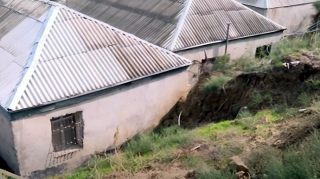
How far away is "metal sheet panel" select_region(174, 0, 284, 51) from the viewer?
15.0 meters

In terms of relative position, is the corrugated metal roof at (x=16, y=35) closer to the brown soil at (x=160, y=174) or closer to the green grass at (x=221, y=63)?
the brown soil at (x=160, y=174)

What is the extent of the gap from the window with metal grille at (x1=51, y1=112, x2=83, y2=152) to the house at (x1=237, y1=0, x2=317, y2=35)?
1520cm

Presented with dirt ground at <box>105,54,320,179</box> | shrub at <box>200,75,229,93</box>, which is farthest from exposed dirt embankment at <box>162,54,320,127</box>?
shrub at <box>200,75,229,93</box>

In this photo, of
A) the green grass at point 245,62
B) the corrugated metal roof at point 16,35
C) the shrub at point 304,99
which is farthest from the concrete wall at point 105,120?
the shrub at point 304,99

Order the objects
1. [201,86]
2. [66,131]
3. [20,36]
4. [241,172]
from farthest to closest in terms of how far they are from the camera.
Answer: [201,86]
[20,36]
[66,131]
[241,172]

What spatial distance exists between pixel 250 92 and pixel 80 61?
17.0ft

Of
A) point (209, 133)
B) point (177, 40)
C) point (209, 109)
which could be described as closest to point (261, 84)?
point (209, 109)

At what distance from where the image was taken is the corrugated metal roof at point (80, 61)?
30.6 feet

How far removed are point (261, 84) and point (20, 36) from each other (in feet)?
24.1

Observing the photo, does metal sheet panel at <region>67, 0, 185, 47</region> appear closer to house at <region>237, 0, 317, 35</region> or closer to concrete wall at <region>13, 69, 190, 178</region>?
concrete wall at <region>13, 69, 190, 178</region>

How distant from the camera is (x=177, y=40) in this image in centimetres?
1462

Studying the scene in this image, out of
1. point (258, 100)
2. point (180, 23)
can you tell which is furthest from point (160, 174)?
point (180, 23)

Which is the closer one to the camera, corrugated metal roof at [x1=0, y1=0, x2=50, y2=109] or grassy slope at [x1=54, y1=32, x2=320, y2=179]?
grassy slope at [x1=54, y1=32, x2=320, y2=179]

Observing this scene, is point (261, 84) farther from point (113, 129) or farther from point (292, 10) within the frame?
point (292, 10)
